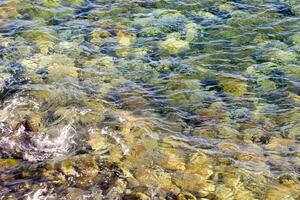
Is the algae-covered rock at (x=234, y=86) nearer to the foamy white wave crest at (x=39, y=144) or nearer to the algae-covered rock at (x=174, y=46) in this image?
the algae-covered rock at (x=174, y=46)

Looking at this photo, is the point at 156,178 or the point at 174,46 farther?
the point at 174,46

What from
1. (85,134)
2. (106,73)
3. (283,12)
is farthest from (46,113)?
(283,12)

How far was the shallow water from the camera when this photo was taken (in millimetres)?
9227

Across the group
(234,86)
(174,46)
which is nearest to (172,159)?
(234,86)

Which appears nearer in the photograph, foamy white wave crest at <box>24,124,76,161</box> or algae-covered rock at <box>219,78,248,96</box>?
foamy white wave crest at <box>24,124,76,161</box>

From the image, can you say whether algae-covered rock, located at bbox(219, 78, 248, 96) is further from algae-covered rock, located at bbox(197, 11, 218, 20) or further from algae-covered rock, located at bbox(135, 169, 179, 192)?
algae-covered rock, located at bbox(197, 11, 218, 20)

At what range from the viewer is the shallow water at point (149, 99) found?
923 cm

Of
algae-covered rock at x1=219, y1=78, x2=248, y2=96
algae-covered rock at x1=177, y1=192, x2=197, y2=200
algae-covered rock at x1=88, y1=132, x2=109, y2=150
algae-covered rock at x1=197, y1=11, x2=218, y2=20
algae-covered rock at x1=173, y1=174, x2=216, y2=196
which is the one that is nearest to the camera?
algae-covered rock at x1=177, y1=192, x2=197, y2=200

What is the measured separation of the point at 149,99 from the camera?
11.9 m

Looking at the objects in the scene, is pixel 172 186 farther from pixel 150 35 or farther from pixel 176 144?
pixel 150 35

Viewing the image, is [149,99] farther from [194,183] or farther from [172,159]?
[194,183]

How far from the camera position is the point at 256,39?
14.5 meters

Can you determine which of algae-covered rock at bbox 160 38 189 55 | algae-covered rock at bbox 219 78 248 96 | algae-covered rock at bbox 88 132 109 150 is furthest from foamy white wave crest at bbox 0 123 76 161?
algae-covered rock at bbox 160 38 189 55

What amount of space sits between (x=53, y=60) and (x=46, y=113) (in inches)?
113
